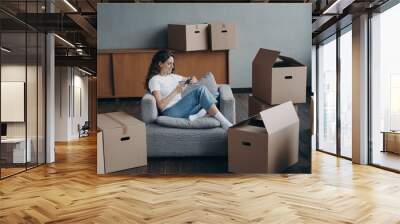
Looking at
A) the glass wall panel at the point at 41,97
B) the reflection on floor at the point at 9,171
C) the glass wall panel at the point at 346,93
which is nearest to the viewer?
the reflection on floor at the point at 9,171

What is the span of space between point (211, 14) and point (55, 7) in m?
3.48

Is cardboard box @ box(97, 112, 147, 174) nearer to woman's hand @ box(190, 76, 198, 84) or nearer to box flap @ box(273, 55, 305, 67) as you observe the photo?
woman's hand @ box(190, 76, 198, 84)

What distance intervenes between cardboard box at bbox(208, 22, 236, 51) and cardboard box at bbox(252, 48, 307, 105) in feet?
1.36

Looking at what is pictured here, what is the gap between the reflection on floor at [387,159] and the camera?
618cm

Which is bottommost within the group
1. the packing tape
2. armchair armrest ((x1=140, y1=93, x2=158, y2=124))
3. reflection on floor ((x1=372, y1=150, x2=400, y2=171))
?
reflection on floor ((x1=372, y1=150, x2=400, y2=171))

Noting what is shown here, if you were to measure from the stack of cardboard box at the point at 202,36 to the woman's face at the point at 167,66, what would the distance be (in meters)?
A: 0.18

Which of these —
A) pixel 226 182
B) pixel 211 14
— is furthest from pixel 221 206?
pixel 211 14

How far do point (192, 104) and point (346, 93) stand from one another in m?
3.72

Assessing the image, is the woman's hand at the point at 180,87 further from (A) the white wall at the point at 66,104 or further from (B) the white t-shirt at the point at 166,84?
(A) the white wall at the point at 66,104

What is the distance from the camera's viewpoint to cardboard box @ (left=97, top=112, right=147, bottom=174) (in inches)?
207

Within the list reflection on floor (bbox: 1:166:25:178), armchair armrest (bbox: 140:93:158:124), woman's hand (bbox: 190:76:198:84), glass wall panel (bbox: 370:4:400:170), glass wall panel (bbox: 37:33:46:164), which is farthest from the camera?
glass wall panel (bbox: 37:33:46:164)

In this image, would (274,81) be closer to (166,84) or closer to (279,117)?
(279,117)

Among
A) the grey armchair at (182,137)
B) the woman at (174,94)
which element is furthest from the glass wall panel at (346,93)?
the woman at (174,94)

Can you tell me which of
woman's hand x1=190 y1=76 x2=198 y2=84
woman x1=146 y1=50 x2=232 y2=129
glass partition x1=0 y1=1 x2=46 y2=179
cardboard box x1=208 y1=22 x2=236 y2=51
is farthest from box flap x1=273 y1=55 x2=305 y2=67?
glass partition x1=0 y1=1 x2=46 y2=179
